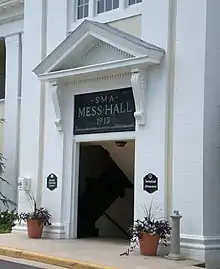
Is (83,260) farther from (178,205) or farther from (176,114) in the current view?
(176,114)

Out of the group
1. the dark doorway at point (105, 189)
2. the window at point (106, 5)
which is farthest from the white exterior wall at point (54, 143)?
the window at point (106, 5)

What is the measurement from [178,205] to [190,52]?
2.80m

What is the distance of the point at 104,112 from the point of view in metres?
12.1

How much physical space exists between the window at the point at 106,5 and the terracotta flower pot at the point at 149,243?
16.6 ft

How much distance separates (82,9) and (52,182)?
4007 mm

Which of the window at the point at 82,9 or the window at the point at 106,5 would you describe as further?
the window at the point at 82,9

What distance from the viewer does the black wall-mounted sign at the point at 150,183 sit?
35.9ft

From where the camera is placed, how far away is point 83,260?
32.1 ft

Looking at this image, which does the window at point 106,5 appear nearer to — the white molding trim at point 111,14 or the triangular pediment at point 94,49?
the white molding trim at point 111,14

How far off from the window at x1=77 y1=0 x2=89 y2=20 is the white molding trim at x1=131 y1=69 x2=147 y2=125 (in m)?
2.63

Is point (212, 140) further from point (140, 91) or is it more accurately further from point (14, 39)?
point (14, 39)

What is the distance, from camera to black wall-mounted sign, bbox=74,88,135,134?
1163cm

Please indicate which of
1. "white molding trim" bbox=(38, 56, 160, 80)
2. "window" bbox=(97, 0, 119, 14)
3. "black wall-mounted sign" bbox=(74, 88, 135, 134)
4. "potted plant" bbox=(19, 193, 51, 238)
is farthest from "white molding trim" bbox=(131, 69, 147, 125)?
"potted plant" bbox=(19, 193, 51, 238)

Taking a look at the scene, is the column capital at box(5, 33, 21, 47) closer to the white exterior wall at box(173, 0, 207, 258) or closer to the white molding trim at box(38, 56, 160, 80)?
the white molding trim at box(38, 56, 160, 80)
